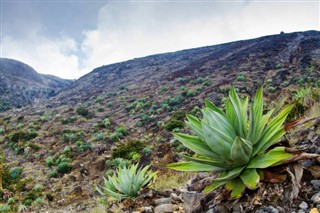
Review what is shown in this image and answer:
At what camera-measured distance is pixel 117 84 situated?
3203 centimetres

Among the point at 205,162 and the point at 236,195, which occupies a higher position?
the point at 205,162

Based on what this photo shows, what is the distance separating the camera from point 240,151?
226 cm

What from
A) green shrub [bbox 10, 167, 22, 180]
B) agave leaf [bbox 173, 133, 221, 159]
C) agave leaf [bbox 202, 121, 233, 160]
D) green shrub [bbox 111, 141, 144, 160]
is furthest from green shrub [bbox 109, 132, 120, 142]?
agave leaf [bbox 202, 121, 233, 160]

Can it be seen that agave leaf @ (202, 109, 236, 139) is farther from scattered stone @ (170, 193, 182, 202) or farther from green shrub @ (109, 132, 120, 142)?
green shrub @ (109, 132, 120, 142)

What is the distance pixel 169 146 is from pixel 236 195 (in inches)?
336

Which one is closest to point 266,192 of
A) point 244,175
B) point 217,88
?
point 244,175

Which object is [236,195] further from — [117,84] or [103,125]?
[117,84]

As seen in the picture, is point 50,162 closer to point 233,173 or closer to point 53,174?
point 53,174

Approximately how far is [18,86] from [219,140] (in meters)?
45.9

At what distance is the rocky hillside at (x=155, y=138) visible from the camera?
2641 mm

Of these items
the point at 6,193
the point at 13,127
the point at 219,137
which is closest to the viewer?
the point at 219,137

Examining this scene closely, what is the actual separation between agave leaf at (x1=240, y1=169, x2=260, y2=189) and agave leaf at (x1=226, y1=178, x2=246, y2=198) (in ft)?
0.24

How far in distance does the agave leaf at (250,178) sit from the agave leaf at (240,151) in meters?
0.10

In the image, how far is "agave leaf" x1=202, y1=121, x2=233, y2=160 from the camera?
2.37 m
